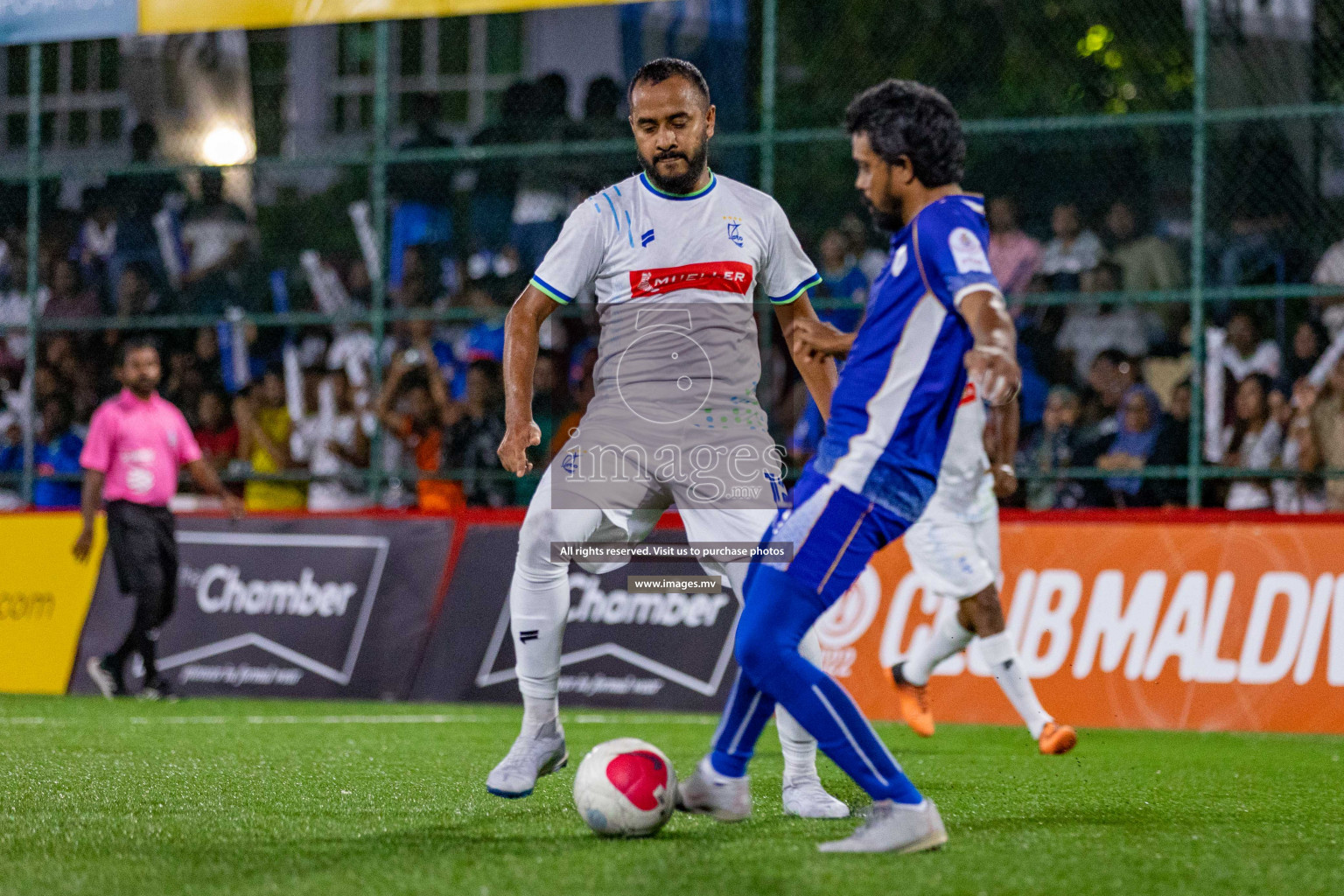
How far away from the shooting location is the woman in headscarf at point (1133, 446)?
34.8 feet

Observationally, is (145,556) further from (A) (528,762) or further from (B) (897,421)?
(B) (897,421)

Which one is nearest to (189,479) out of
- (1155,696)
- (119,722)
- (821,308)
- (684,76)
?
(119,722)

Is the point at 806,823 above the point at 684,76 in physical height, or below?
below

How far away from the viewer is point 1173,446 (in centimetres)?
1066

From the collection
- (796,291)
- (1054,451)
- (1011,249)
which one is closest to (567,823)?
(796,291)

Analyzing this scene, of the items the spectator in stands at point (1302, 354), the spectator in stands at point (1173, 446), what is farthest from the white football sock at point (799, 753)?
the spectator in stands at point (1302, 354)

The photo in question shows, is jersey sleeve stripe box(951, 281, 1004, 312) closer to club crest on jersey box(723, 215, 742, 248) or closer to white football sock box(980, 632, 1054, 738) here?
club crest on jersey box(723, 215, 742, 248)

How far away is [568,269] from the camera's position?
218 inches

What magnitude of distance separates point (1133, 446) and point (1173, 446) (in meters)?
0.26

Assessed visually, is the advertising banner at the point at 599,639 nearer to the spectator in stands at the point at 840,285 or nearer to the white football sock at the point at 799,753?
the spectator in stands at the point at 840,285

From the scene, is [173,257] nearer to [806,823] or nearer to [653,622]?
[653,622]

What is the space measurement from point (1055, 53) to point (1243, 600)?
6.95m

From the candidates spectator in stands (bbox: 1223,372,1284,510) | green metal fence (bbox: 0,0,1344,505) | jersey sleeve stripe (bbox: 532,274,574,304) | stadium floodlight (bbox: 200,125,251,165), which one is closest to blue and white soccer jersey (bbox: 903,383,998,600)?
jersey sleeve stripe (bbox: 532,274,574,304)

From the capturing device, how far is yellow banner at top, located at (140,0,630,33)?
11523mm
